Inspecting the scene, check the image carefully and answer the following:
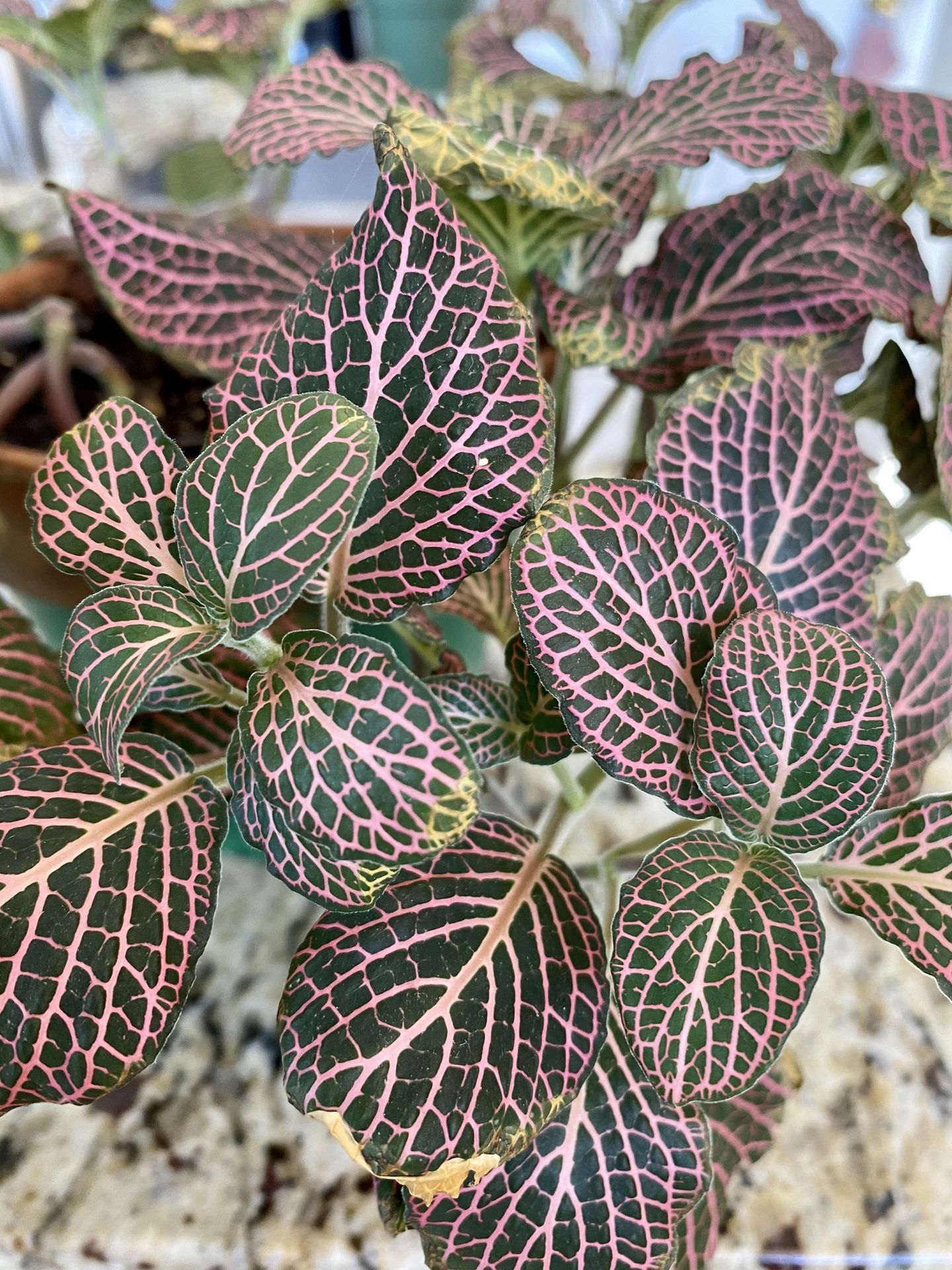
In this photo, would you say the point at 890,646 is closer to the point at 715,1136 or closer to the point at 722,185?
the point at 715,1136

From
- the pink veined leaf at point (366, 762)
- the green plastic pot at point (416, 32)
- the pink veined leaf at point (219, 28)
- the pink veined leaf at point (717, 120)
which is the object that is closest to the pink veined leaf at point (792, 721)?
the pink veined leaf at point (366, 762)

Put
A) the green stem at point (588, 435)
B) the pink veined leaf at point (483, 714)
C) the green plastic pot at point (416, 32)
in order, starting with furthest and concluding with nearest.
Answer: the green plastic pot at point (416, 32) < the green stem at point (588, 435) < the pink veined leaf at point (483, 714)

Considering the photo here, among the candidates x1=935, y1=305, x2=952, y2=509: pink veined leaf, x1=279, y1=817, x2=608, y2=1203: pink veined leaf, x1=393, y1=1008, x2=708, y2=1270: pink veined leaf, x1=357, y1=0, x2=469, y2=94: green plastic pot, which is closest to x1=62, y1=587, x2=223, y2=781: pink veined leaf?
x1=279, y1=817, x2=608, y2=1203: pink veined leaf

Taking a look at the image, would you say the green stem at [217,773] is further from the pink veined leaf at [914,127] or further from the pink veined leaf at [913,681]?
the pink veined leaf at [914,127]

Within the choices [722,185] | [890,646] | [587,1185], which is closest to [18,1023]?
[587,1185]

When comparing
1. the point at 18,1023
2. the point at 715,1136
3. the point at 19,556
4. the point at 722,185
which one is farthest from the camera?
the point at 722,185

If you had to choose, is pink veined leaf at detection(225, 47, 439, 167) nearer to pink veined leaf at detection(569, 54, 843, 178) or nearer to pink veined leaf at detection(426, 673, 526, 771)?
pink veined leaf at detection(569, 54, 843, 178)
